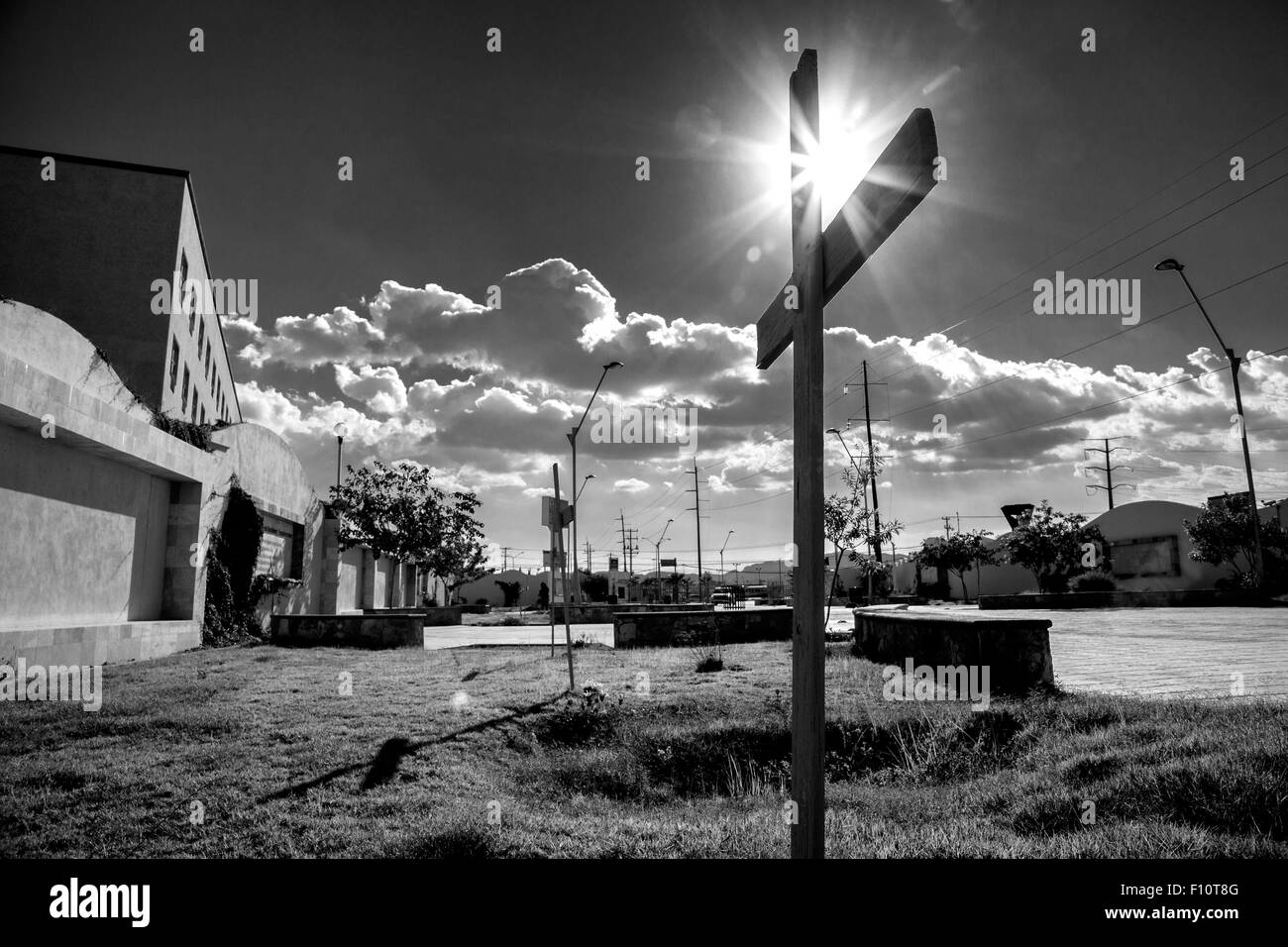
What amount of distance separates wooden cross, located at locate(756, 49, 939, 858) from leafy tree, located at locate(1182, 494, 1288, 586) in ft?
119

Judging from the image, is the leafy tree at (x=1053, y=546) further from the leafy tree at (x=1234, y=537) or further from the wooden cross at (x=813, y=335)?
the wooden cross at (x=813, y=335)

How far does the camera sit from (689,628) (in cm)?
1848

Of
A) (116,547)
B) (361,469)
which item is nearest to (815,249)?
(116,547)

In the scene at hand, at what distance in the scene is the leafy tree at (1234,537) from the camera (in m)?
30.8

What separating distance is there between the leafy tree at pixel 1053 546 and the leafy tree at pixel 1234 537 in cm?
654

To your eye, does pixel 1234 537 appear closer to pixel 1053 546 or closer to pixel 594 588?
pixel 1053 546

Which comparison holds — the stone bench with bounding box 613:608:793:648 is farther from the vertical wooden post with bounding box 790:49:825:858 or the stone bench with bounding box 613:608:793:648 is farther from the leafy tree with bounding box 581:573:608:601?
the leafy tree with bounding box 581:573:608:601

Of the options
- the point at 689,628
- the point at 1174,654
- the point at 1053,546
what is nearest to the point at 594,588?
the point at 1053,546

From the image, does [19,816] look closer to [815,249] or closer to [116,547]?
[815,249]

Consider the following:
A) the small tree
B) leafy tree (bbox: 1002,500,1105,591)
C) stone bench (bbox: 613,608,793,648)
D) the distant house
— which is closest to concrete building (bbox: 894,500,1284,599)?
leafy tree (bbox: 1002,500,1105,591)

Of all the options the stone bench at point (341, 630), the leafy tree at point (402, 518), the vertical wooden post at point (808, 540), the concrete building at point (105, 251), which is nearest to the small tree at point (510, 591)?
the leafy tree at point (402, 518)

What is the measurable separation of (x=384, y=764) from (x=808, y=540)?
493 centimetres

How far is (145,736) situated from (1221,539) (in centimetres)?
3862

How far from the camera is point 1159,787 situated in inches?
191
